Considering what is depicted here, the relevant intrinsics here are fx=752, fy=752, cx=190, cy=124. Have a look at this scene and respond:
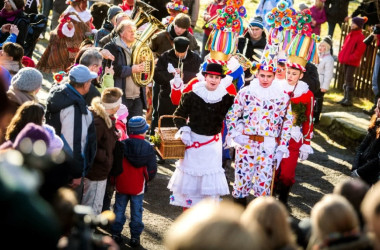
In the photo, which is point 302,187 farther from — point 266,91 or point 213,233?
point 213,233

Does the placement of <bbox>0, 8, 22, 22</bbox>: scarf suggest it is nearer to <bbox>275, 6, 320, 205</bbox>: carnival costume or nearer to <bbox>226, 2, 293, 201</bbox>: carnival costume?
<bbox>275, 6, 320, 205</bbox>: carnival costume

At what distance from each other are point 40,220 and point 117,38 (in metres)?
7.22

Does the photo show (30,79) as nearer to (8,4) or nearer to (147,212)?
(147,212)

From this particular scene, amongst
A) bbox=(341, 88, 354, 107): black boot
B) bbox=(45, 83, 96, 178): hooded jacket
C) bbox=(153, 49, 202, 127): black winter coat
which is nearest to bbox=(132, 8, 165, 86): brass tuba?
bbox=(153, 49, 202, 127): black winter coat

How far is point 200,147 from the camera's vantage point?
8.39 meters

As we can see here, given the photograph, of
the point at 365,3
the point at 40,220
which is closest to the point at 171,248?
the point at 40,220

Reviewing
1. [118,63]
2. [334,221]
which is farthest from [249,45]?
[334,221]

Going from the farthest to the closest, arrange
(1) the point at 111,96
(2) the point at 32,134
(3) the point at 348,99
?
1. (3) the point at 348,99
2. (1) the point at 111,96
3. (2) the point at 32,134

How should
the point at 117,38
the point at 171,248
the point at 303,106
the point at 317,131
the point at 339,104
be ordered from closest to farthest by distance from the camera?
the point at 171,248, the point at 303,106, the point at 117,38, the point at 317,131, the point at 339,104

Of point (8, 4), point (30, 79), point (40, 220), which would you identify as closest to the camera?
point (40, 220)

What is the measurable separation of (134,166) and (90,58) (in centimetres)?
151

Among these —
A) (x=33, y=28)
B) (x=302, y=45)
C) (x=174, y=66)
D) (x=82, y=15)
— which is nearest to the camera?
(x=302, y=45)

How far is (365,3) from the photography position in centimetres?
1558

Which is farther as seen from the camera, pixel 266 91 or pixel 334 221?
pixel 266 91
